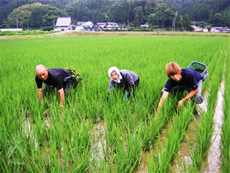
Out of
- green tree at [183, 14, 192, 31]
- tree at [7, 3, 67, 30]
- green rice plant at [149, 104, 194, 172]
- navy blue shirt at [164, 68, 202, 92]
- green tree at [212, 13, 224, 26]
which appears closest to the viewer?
green rice plant at [149, 104, 194, 172]

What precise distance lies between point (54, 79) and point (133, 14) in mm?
58578

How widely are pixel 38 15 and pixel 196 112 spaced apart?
57570mm

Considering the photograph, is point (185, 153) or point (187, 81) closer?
point (185, 153)

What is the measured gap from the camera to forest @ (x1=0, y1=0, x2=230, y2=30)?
46906 millimetres

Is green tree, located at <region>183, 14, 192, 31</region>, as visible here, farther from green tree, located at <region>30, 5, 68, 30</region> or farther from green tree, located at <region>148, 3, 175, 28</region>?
green tree, located at <region>30, 5, 68, 30</region>

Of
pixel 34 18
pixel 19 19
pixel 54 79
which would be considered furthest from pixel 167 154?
pixel 19 19

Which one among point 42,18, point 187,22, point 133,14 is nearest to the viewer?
point 187,22

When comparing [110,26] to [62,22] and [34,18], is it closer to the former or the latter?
[62,22]

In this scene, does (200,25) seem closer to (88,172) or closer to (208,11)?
(208,11)

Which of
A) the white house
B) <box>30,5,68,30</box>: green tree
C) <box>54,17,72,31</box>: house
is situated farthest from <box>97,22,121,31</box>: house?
<box>30,5,68,30</box>: green tree

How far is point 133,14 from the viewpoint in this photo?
56500mm

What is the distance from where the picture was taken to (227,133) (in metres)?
1.53

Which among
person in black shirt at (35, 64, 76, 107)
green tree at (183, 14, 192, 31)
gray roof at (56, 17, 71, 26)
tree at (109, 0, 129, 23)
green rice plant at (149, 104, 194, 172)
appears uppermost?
tree at (109, 0, 129, 23)

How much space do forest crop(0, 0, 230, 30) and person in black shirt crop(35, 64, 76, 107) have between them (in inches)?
1772
